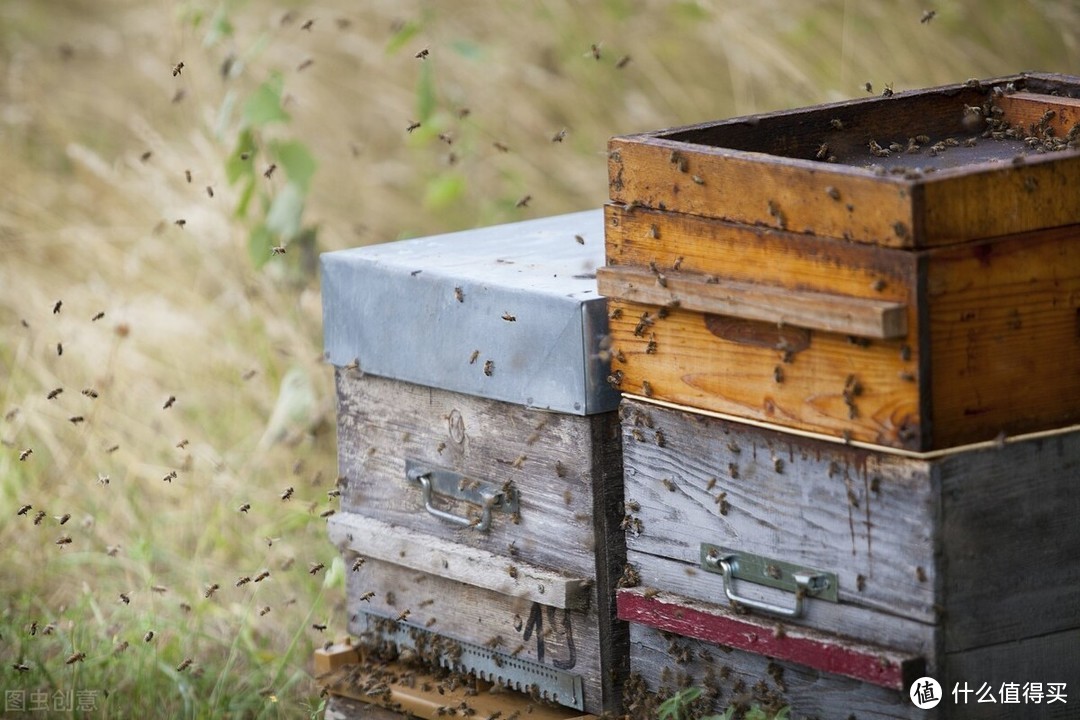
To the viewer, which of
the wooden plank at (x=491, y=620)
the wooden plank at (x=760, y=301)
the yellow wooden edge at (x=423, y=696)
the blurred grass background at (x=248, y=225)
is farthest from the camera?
the blurred grass background at (x=248, y=225)

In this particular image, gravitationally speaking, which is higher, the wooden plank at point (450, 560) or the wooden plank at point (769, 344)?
the wooden plank at point (769, 344)

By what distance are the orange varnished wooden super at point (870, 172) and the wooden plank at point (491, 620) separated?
895 mm

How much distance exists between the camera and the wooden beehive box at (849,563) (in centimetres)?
226

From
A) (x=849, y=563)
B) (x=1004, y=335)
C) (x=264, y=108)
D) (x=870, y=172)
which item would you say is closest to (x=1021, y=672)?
(x=849, y=563)

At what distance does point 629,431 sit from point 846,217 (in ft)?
2.09

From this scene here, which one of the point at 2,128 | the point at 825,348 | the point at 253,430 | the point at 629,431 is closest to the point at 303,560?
the point at 253,430

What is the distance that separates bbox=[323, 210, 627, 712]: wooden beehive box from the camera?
2.76 metres

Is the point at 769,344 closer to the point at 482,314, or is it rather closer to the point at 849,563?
the point at 849,563

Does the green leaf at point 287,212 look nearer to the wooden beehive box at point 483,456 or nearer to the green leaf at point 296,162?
the green leaf at point 296,162

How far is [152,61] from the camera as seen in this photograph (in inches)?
303

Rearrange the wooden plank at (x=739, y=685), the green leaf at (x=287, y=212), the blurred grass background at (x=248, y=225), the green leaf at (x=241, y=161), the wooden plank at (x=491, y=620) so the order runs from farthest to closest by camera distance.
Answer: the green leaf at (x=287, y=212)
the green leaf at (x=241, y=161)
the blurred grass background at (x=248, y=225)
the wooden plank at (x=491, y=620)
the wooden plank at (x=739, y=685)

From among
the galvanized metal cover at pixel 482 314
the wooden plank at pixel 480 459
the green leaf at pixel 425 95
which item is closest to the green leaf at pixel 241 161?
the green leaf at pixel 425 95

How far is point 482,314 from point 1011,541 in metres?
1.14

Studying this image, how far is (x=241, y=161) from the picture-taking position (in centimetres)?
425
